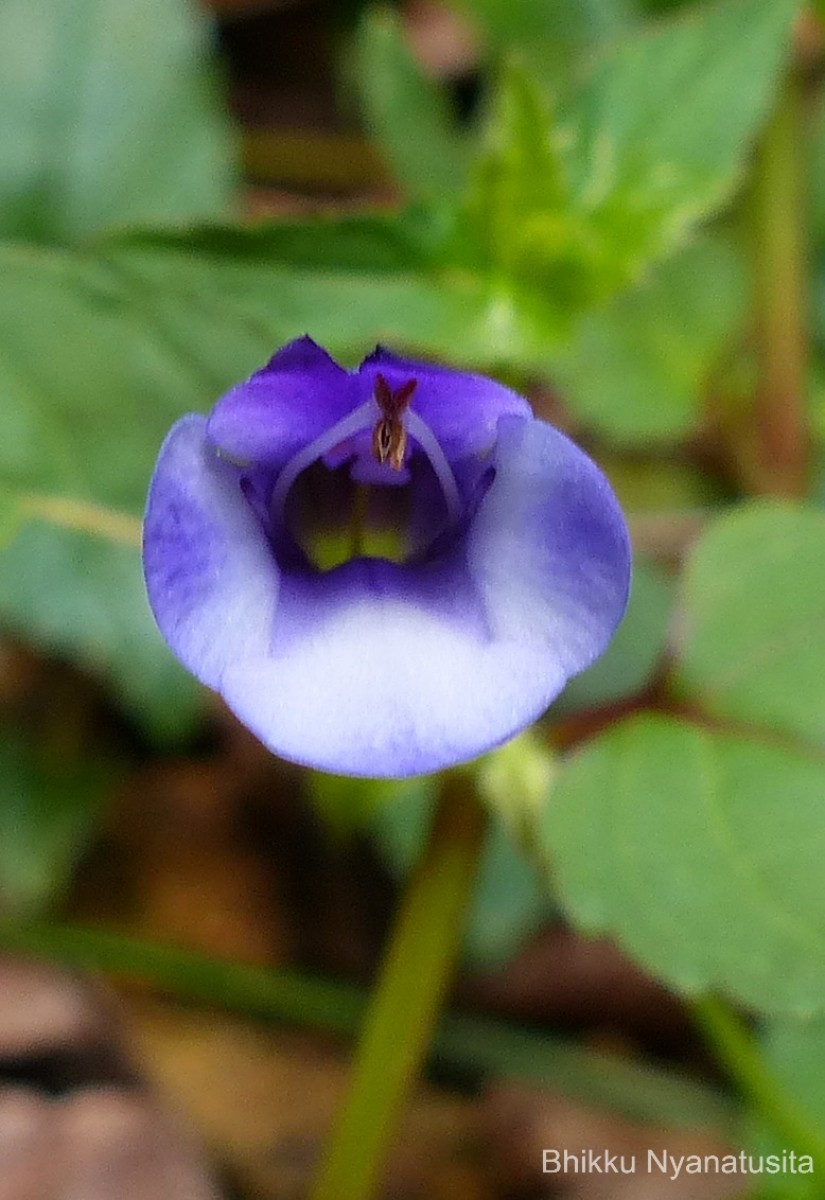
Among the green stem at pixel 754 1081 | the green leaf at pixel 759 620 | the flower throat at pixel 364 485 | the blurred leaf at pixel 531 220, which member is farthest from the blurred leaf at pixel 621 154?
the green stem at pixel 754 1081

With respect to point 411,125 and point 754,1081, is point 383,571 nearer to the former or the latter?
point 754,1081

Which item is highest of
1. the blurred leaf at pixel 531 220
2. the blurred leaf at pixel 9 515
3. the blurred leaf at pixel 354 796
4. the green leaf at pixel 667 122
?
the green leaf at pixel 667 122

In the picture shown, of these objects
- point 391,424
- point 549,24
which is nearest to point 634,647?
point 391,424

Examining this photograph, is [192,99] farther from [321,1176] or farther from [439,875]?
[321,1176]

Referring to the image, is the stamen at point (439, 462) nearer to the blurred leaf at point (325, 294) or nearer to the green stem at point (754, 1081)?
the blurred leaf at point (325, 294)

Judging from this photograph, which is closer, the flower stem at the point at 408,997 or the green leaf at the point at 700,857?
the green leaf at the point at 700,857

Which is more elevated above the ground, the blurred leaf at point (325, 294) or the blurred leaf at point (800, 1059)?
the blurred leaf at point (325, 294)
